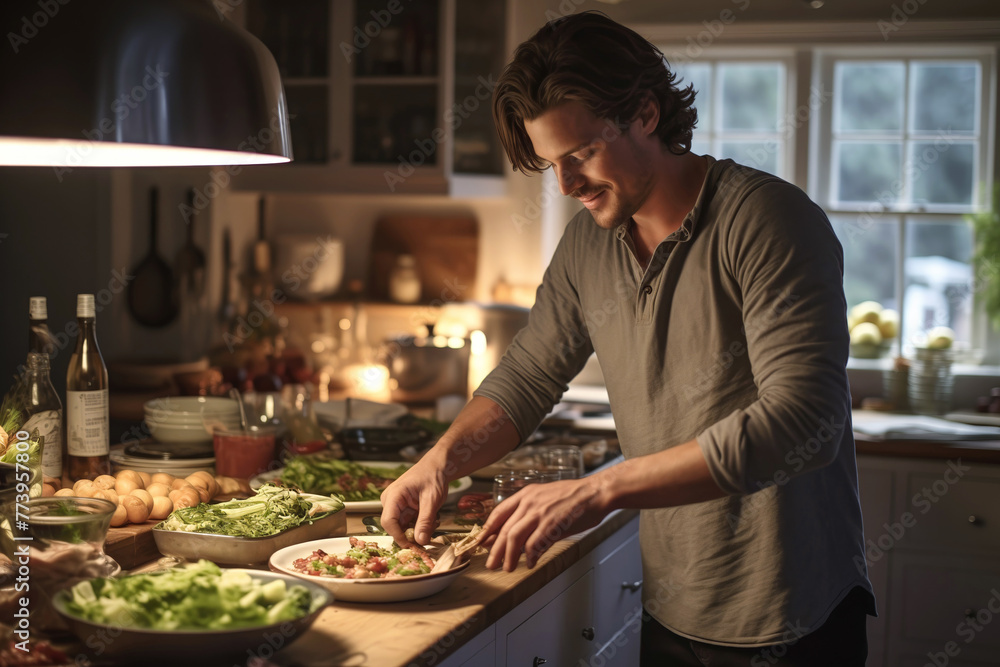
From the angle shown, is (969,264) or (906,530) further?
(969,264)

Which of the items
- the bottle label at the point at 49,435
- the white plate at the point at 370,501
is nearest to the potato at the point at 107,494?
the bottle label at the point at 49,435

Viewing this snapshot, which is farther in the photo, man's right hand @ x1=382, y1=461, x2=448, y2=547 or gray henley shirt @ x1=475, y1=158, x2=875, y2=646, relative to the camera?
man's right hand @ x1=382, y1=461, x2=448, y2=547

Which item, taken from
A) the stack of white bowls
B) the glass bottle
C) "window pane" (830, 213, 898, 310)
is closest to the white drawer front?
"window pane" (830, 213, 898, 310)

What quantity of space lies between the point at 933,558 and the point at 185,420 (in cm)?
222

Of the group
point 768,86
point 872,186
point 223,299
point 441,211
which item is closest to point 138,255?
point 223,299

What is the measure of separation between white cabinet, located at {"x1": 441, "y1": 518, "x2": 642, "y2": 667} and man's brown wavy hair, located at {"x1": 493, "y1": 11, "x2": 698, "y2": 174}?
29.1 inches

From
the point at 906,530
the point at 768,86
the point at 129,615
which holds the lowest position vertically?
the point at 906,530

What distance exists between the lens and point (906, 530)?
2961mm

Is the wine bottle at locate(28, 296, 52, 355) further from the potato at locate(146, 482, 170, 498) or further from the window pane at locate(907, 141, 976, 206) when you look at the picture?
the window pane at locate(907, 141, 976, 206)

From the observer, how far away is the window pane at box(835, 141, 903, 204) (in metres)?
3.74

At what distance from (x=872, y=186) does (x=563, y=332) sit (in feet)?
8.22

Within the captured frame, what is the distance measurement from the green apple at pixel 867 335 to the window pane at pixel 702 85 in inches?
38.5

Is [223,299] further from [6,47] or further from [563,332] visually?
[6,47]

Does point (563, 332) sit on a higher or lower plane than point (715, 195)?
lower
